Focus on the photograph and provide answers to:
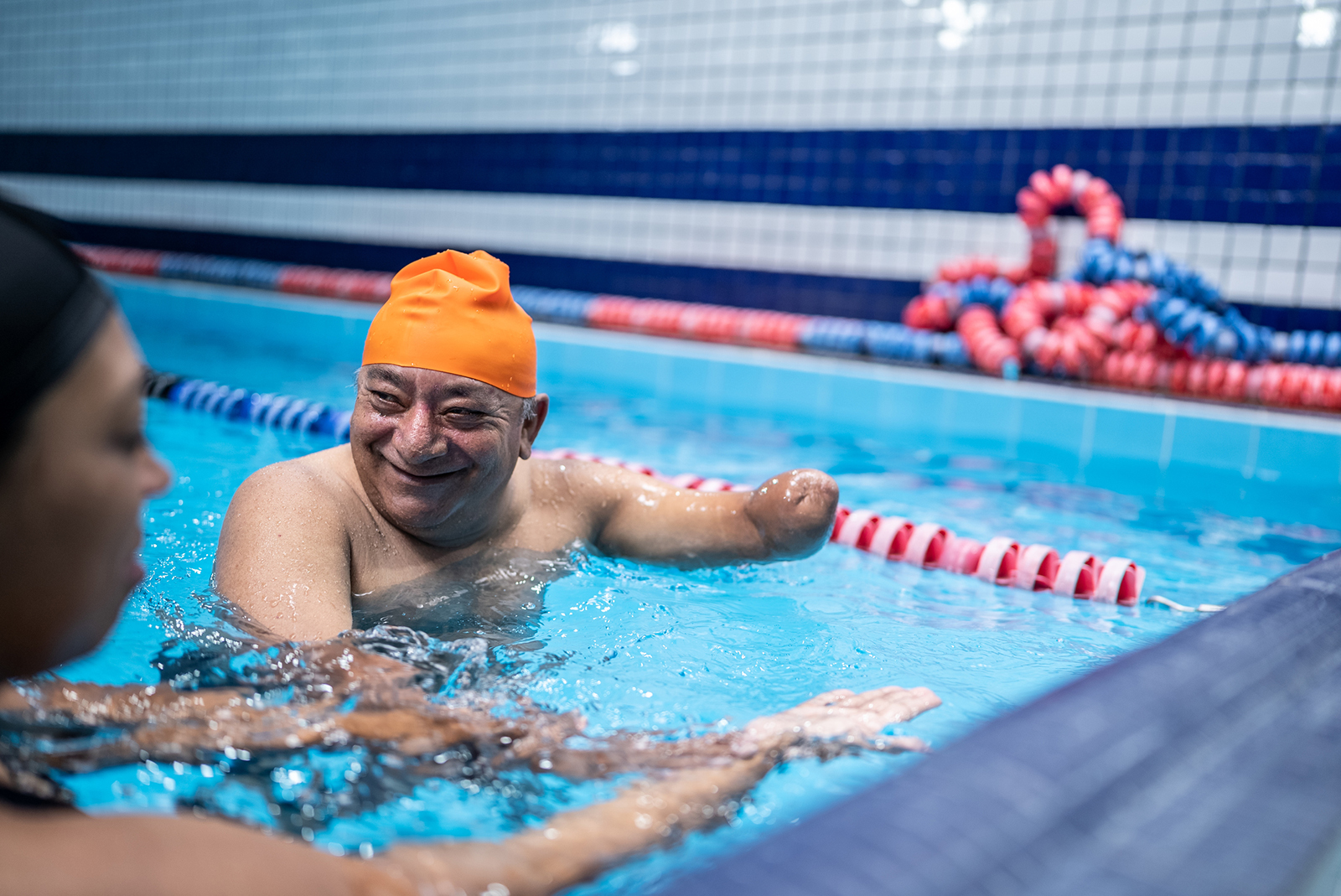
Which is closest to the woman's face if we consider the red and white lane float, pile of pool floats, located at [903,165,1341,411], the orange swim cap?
the orange swim cap

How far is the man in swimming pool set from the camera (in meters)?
2.20

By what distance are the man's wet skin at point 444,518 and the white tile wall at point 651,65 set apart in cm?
683

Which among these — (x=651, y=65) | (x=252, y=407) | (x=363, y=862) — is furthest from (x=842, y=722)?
(x=651, y=65)

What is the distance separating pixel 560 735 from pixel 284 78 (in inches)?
529

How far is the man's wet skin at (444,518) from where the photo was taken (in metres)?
2.20

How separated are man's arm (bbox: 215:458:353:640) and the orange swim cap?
0.35m

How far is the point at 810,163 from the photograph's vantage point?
32.7 feet

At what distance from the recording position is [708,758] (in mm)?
1743

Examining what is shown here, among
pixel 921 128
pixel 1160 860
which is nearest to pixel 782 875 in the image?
pixel 1160 860

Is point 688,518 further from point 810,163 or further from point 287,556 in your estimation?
point 810,163

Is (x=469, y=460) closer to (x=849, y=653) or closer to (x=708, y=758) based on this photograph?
(x=708, y=758)

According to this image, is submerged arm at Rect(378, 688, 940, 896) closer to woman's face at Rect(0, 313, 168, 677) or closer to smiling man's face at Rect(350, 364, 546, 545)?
woman's face at Rect(0, 313, 168, 677)

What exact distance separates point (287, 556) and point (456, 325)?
2.05 feet

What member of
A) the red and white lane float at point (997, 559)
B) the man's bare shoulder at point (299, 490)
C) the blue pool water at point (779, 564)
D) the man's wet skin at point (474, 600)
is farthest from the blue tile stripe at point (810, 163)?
Answer: the man's bare shoulder at point (299, 490)
